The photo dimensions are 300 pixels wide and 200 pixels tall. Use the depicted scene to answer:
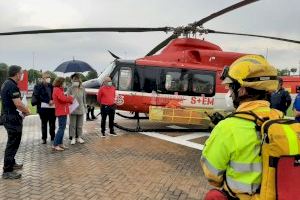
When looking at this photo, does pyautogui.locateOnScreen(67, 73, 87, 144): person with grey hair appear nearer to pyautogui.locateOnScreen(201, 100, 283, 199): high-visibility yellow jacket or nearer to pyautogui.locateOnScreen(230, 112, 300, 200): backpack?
pyautogui.locateOnScreen(201, 100, 283, 199): high-visibility yellow jacket

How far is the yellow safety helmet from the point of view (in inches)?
96.4

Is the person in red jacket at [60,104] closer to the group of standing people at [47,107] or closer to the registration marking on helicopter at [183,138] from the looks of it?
the group of standing people at [47,107]

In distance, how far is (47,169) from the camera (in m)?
7.24

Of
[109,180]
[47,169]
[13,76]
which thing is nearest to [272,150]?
[109,180]

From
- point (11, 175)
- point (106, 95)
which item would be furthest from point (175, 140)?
point (11, 175)

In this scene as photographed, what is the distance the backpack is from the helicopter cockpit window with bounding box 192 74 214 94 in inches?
418

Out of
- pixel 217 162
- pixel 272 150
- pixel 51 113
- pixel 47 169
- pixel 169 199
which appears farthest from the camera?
pixel 51 113

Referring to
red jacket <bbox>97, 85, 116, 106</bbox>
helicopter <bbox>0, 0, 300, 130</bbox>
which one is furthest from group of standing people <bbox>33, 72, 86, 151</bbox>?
helicopter <bbox>0, 0, 300, 130</bbox>

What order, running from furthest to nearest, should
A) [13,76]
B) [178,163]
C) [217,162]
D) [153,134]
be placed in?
[153,134]
[178,163]
[13,76]
[217,162]

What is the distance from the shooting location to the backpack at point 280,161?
218 cm

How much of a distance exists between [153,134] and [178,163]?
13.2ft

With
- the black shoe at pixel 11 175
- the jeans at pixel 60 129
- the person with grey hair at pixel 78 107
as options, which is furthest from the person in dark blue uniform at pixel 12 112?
the person with grey hair at pixel 78 107

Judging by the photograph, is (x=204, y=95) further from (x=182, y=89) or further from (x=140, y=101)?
(x=140, y=101)

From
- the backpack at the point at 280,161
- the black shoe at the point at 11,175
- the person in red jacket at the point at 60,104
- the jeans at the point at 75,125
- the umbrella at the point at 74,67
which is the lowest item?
the black shoe at the point at 11,175
